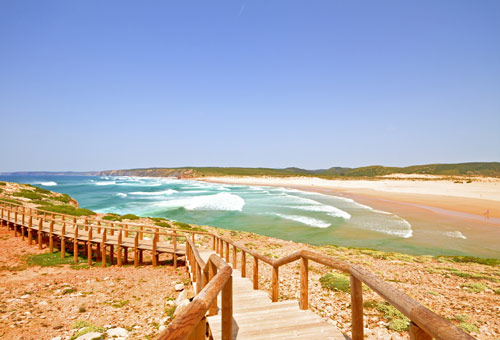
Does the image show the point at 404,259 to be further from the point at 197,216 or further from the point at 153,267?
the point at 197,216

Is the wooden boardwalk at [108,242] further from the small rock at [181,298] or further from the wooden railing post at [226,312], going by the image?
the wooden railing post at [226,312]

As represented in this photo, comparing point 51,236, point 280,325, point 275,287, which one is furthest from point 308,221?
point 280,325

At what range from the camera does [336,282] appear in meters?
9.33

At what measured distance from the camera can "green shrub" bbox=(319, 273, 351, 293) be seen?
8.92 meters

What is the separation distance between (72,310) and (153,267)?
181 inches

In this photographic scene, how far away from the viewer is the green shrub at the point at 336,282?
8.92m

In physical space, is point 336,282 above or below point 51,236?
below

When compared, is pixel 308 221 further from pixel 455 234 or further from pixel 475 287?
pixel 475 287

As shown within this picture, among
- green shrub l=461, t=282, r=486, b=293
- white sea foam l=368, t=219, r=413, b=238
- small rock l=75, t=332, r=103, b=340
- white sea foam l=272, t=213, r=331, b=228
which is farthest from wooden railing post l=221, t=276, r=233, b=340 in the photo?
white sea foam l=272, t=213, r=331, b=228

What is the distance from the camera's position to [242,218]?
31.0m

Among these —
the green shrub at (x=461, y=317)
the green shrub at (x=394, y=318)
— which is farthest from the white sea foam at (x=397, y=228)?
the green shrub at (x=394, y=318)

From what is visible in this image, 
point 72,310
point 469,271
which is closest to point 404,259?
point 469,271

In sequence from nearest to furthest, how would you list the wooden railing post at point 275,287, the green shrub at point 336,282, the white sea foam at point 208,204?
1. the wooden railing post at point 275,287
2. the green shrub at point 336,282
3. the white sea foam at point 208,204

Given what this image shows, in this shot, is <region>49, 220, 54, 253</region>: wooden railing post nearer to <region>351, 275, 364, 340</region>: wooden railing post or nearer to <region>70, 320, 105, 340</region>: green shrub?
<region>70, 320, 105, 340</region>: green shrub
